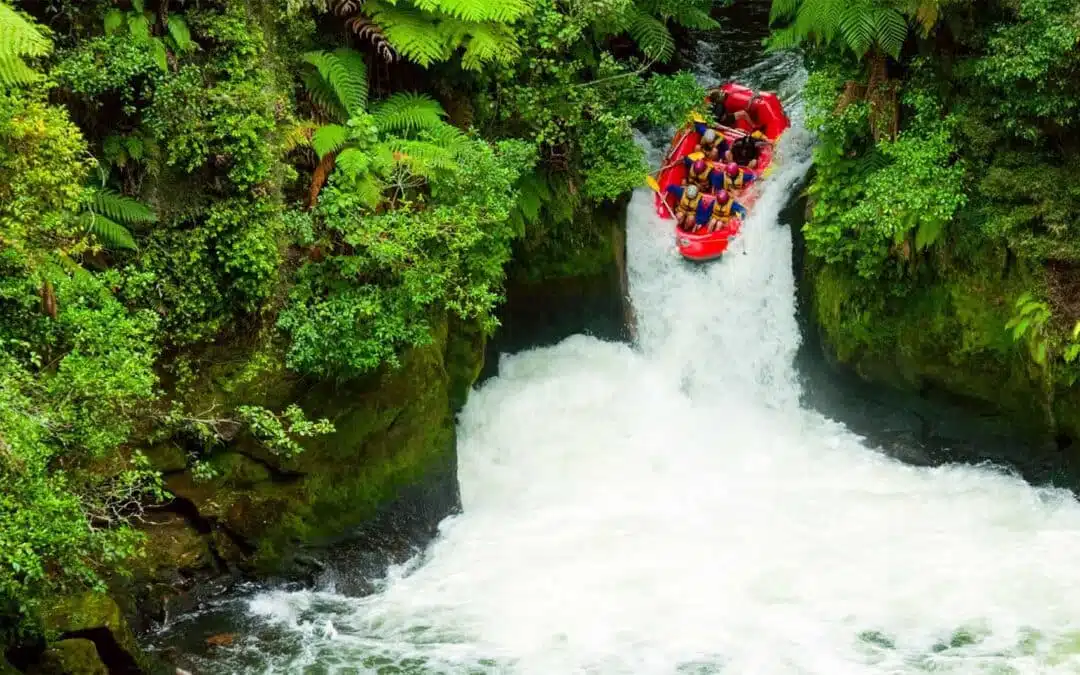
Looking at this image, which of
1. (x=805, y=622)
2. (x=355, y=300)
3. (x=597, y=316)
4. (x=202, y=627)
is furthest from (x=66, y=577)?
(x=597, y=316)

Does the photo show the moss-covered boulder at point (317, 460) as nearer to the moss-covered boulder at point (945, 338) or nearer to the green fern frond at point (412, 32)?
the green fern frond at point (412, 32)

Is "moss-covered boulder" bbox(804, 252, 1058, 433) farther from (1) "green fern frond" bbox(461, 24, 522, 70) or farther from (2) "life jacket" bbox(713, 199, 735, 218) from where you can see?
(1) "green fern frond" bbox(461, 24, 522, 70)

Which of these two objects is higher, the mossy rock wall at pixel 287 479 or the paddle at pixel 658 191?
the paddle at pixel 658 191

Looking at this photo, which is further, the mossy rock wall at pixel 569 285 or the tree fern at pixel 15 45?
the mossy rock wall at pixel 569 285

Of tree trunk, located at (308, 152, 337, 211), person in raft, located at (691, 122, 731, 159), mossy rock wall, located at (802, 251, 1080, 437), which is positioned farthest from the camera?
person in raft, located at (691, 122, 731, 159)

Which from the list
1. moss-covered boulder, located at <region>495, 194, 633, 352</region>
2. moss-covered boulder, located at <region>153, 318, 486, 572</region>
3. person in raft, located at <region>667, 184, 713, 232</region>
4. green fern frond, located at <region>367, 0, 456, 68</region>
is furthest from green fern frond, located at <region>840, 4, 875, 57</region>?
moss-covered boulder, located at <region>153, 318, 486, 572</region>

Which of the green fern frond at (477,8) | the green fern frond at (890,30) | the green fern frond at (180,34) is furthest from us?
the green fern frond at (890,30)

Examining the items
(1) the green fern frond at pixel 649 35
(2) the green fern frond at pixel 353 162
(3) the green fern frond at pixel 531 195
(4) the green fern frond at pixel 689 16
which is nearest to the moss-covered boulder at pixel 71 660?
(2) the green fern frond at pixel 353 162
